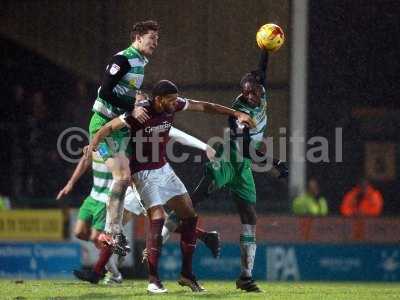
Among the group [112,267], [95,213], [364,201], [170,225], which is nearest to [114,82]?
[170,225]

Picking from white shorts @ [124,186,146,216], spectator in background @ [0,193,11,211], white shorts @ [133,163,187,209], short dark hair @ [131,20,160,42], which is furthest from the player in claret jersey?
spectator in background @ [0,193,11,211]

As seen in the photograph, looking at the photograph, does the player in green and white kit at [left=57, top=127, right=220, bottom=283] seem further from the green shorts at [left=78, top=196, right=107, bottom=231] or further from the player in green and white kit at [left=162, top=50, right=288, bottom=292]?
the player in green and white kit at [left=162, top=50, right=288, bottom=292]

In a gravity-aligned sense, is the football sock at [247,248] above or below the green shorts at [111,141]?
below

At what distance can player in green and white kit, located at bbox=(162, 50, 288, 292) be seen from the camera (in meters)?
11.3

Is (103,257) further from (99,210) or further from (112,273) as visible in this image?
(99,210)

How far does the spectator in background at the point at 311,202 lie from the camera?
17.5m

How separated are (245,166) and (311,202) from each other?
6.44 m

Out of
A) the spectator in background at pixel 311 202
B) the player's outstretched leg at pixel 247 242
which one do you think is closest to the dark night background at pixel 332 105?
the spectator in background at pixel 311 202

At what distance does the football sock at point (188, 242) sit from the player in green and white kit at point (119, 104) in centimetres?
72

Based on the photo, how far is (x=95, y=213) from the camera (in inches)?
510

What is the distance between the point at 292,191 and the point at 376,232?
1903 millimetres

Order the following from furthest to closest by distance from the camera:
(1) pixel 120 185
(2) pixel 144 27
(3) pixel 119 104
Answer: (1) pixel 120 185, (2) pixel 144 27, (3) pixel 119 104

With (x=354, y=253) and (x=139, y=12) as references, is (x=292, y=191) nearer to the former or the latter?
(x=354, y=253)

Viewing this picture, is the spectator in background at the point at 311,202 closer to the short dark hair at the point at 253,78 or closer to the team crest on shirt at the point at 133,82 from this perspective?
the short dark hair at the point at 253,78
